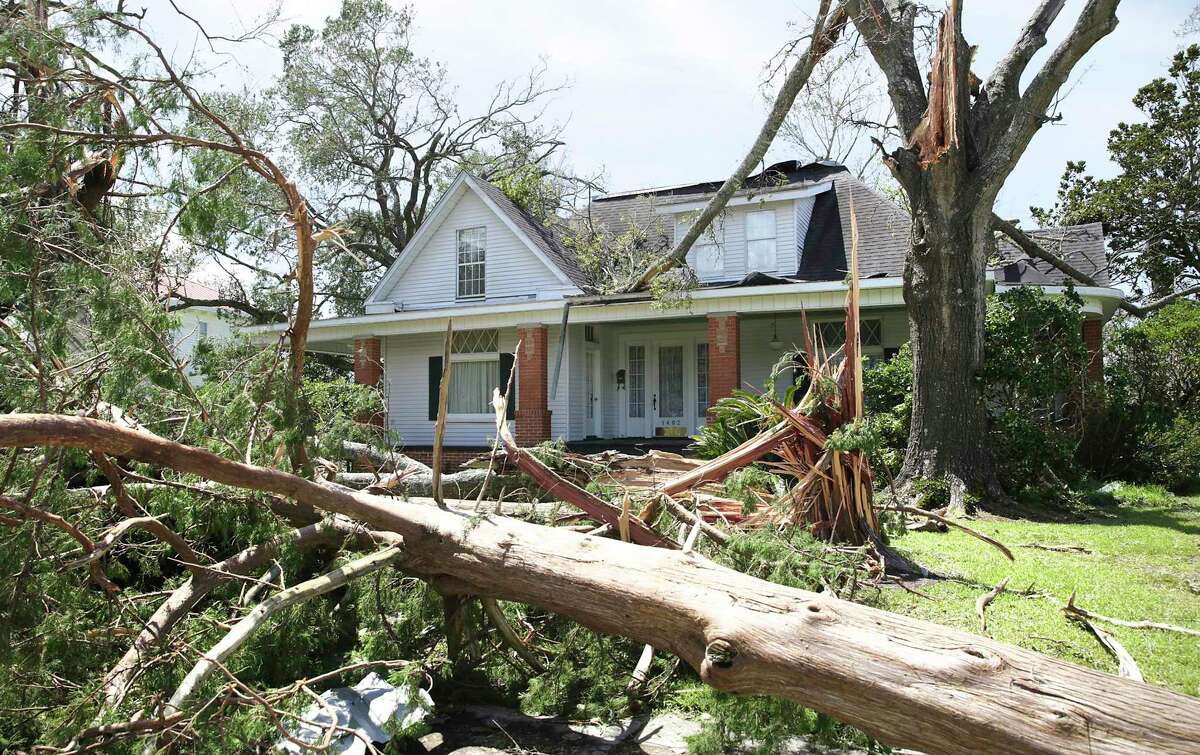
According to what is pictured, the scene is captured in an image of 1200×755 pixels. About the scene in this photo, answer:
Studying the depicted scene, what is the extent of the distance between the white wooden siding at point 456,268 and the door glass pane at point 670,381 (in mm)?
2640

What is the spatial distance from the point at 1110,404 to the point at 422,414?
13.6m

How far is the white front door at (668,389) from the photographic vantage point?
56.2 ft

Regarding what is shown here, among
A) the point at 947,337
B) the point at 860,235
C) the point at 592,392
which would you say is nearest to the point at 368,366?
the point at 592,392

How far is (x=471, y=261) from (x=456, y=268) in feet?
1.34

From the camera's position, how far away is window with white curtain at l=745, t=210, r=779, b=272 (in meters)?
16.2

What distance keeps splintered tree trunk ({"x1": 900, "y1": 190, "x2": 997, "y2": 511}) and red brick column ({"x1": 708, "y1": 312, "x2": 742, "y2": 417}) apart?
4.79 m

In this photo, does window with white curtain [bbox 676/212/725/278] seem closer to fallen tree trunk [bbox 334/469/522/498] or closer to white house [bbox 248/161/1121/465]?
white house [bbox 248/161/1121/465]

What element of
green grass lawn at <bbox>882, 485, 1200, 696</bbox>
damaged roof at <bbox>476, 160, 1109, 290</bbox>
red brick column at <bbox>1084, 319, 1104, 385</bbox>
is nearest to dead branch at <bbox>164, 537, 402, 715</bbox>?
green grass lawn at <bbox>882, 485, 1200, 696</bbox>

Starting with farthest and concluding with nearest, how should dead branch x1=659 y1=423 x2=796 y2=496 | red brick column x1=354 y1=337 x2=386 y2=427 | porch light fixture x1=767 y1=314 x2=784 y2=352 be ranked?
red brick column x1=354 y1=337 x2=386 y2=427 < porch light fixture x1=767 y1=314 x2=784 y2=352 < dead branch x1=659 y1=423 x2=796 y2=496

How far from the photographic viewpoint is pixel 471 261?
731 inches

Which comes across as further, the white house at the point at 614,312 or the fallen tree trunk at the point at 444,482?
the white house at the point at 614,312

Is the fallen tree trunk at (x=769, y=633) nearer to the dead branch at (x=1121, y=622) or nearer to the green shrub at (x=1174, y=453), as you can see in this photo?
the dead branch at (x=1121, y=622)

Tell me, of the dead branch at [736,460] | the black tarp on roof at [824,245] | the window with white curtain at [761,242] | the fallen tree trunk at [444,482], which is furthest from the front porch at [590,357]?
the dead branch at [736,460]

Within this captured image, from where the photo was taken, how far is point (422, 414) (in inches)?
734
